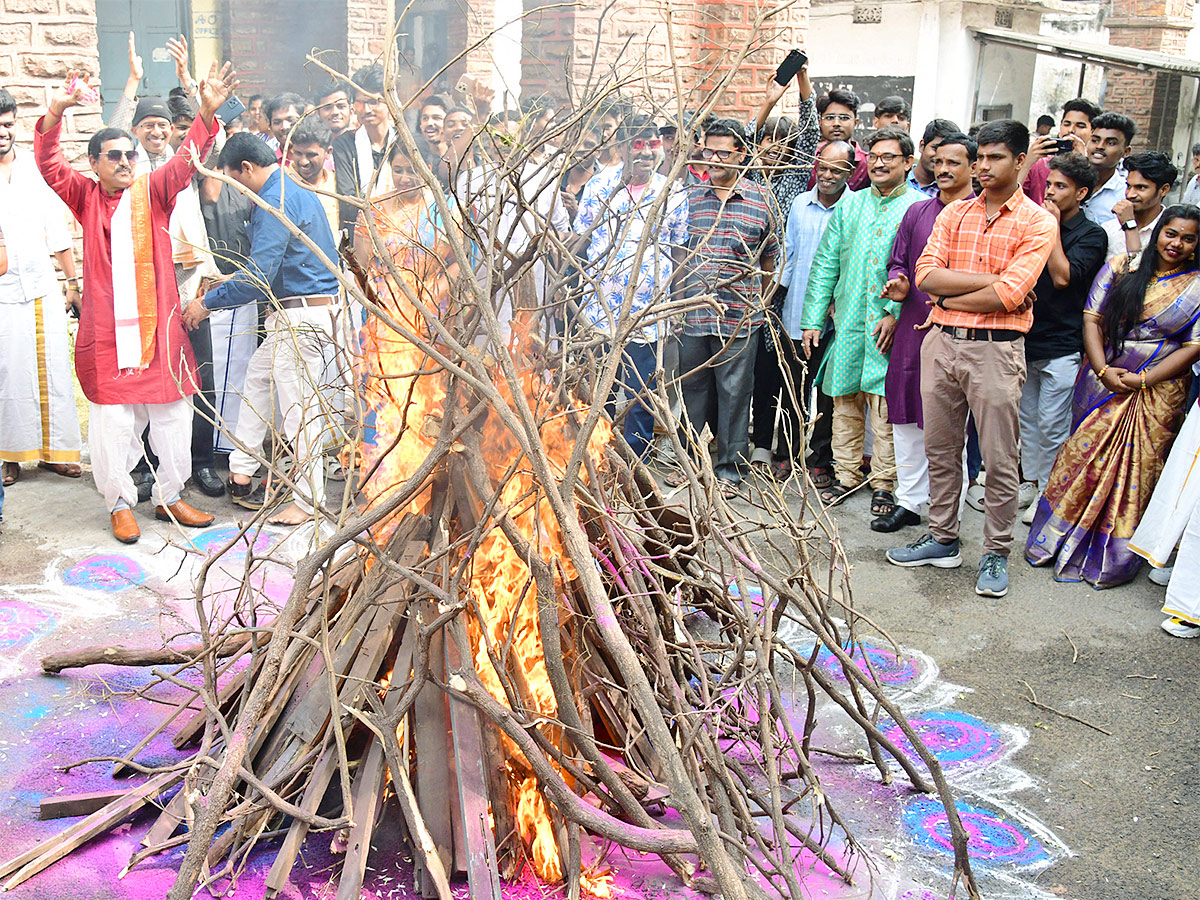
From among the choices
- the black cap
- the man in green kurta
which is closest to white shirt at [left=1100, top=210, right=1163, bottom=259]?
the man in green kurta

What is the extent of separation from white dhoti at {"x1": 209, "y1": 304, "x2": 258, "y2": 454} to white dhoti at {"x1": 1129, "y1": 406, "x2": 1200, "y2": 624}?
4.96m

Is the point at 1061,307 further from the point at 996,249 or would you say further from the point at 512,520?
the point at 512,520

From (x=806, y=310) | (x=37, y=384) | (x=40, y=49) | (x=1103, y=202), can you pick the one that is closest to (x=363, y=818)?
(x=37, y=384)

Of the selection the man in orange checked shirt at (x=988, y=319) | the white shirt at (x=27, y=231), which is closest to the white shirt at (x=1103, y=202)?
the man in orange checked shirt at (x=988, y=319)

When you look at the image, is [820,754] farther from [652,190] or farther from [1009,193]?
[652,190]

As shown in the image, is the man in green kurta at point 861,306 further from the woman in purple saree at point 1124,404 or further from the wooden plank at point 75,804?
the wooden plank at point 75,804

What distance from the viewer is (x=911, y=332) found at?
6094 mm

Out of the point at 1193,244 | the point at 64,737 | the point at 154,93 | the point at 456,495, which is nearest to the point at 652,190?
the point at 1193,244

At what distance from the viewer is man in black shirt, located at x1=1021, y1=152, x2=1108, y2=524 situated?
589cm

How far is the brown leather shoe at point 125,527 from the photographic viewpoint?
227 inches

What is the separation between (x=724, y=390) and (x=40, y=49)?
5.08 meters

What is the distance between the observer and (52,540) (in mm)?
5770

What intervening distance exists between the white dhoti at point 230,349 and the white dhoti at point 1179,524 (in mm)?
4956

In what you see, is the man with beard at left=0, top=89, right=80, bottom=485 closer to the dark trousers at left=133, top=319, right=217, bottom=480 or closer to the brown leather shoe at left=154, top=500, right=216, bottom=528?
the dark trousers at left=133, top=319, right=217, bottom=480
